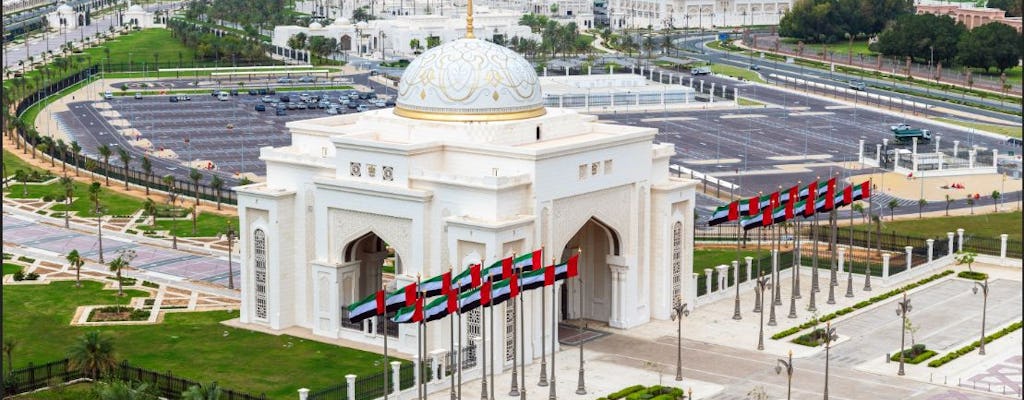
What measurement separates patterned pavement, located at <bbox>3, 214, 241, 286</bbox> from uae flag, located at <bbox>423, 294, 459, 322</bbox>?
27.4 m

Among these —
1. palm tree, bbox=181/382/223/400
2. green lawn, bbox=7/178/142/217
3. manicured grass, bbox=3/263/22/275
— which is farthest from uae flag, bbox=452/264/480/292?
green lawn, bbox=7/178/142/217

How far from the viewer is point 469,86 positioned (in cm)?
6875

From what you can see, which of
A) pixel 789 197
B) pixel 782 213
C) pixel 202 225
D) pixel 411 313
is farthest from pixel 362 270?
pixel 202 225

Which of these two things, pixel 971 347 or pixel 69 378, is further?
pixel 971 347

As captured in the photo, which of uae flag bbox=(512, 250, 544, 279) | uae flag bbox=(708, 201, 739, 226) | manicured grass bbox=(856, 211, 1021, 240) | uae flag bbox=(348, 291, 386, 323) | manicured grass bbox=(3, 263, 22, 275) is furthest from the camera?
manicured grass bbox=(856, 211, 1021, 240)

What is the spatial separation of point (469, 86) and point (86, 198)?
4987 cm

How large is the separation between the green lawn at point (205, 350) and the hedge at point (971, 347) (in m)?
22.8

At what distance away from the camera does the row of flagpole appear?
5762cm

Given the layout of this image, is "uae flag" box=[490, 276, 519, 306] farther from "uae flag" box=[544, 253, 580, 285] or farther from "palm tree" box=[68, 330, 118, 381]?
"palm tree" box=[68, 330, 118, 381]

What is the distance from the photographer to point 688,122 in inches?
6442

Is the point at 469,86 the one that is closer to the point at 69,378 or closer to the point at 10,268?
the point at 69,378

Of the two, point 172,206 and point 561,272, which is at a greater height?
point 561,272

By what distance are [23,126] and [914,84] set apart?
10829cm

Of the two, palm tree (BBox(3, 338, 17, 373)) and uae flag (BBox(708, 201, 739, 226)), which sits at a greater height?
uae flag (BBox(708, 201, 739, 226))
